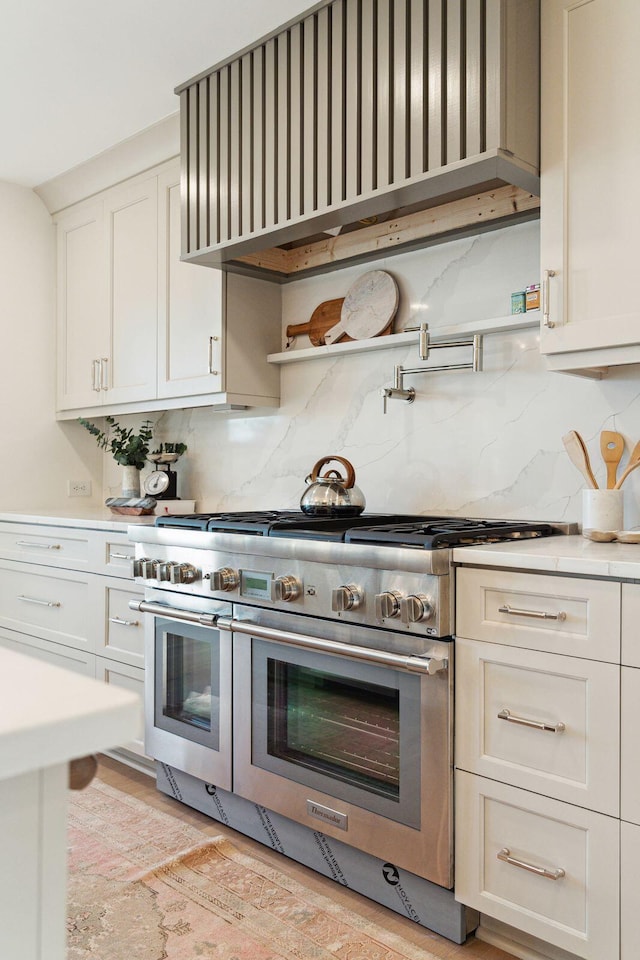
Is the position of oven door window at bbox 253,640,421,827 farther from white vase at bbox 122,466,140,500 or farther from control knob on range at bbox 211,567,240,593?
white vase at bbox 122,466,140,500

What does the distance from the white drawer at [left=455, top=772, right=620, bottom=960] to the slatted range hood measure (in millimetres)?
1538

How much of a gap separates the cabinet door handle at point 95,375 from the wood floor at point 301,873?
1715 millimetres

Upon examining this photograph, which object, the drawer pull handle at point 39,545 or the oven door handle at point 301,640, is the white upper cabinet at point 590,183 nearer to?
the oven door handle at point 301,640

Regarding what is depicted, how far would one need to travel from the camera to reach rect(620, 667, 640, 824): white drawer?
59.6 inches

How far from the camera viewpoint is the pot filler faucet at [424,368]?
241cm

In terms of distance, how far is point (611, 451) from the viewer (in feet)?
7.01

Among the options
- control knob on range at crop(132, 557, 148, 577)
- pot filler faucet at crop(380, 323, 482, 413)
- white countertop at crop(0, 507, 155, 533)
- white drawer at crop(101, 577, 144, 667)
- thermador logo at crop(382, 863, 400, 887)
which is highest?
pot filler faucet at crop(380, 323, 482, 413)

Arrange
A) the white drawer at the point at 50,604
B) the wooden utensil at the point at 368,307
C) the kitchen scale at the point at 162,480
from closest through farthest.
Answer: the wooden utensil at the point at 368,307, the white drawer at the point at 50,604, the kitchen scale at the point at 162,480

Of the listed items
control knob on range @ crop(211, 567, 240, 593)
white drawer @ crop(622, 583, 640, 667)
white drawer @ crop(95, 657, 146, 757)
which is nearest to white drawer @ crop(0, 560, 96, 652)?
white drawer @ crop(95, 657, 146, 757)

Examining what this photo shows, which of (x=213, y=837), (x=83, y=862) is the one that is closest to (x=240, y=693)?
(x=213, y=837)

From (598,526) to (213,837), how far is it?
4.87 ft

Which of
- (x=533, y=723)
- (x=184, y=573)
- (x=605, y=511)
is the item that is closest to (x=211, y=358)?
(x=184, y=573)

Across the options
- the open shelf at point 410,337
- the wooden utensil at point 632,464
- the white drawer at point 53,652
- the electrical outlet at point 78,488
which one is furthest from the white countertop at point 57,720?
the electrical outlet at point 78,488

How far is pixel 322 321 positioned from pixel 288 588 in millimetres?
1269
